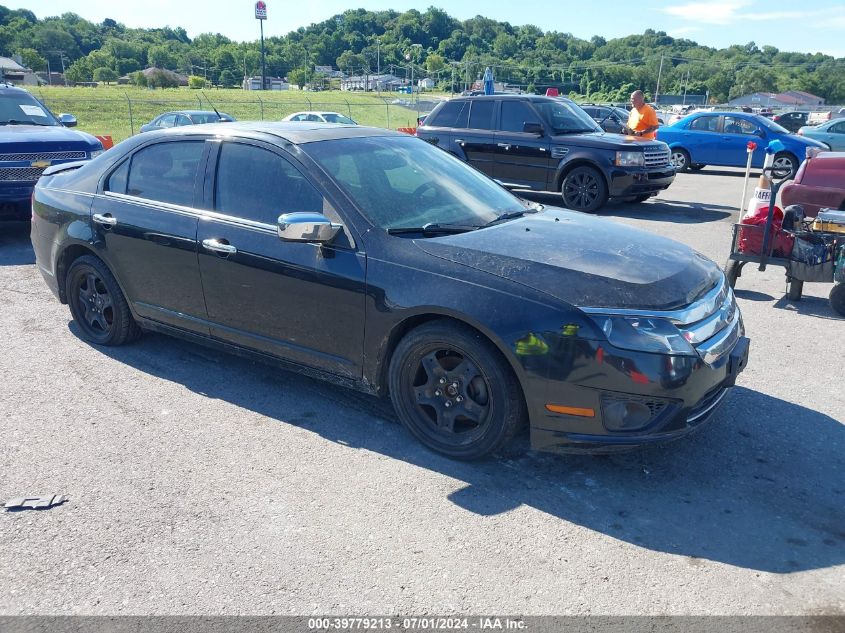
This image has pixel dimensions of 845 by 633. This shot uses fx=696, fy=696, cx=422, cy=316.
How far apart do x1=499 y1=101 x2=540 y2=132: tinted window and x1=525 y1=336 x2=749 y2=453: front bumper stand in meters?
8.97

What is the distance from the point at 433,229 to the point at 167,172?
2010 mm

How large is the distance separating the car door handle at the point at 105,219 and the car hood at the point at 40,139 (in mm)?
4577

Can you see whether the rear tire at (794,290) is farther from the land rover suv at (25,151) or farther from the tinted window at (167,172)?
the land rover suv at (25,151)

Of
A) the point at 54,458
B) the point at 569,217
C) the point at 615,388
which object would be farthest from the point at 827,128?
the point at 54,458

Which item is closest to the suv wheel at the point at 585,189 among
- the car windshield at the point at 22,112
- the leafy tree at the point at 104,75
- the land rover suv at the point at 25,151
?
the land rover suv at the point at 25,151

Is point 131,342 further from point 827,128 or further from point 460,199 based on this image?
point 827,128

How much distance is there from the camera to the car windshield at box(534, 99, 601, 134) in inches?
450

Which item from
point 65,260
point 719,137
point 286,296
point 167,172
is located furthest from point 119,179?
point 719,137

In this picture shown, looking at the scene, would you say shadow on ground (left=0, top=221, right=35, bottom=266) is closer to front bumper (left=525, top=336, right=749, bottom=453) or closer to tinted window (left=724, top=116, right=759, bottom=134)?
front bumper (left=525, top=336, right=749, bottom=453)

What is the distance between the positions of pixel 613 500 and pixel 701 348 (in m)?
0.83

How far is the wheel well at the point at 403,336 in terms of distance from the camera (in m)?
3.36

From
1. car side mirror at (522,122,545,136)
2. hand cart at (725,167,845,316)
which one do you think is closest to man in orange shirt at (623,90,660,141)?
car side mirror at (522,122,545,136)

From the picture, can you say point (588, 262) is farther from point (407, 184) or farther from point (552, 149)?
point (552, 149)

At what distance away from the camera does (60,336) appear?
18.2 feet
